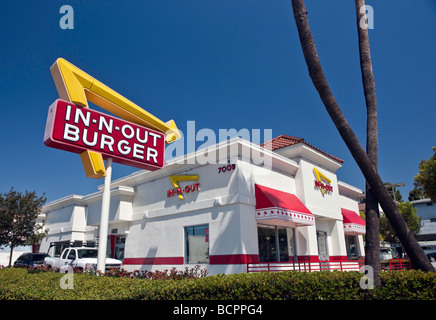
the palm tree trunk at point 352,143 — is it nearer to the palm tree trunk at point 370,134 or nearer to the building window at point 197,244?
the palm tree trunk at point 370,134

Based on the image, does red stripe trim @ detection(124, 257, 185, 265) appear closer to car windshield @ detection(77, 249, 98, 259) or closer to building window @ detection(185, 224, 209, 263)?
building window @ detection(185, 224, 209, 263)

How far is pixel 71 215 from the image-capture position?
88.9 ft

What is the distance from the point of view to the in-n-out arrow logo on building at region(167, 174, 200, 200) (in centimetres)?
1789

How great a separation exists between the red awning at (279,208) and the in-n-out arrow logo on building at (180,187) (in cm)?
350

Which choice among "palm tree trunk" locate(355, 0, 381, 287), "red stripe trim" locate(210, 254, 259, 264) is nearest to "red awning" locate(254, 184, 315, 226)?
"red stripe trim" locate(210, 254, 259, 264)

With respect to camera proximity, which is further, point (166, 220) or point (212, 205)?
point (166, 220)

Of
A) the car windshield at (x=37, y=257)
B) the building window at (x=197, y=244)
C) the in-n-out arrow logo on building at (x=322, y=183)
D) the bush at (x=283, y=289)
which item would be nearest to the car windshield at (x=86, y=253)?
the building window at (x=197, y=244)

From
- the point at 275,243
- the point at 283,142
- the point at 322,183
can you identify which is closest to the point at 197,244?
the point at 275,243

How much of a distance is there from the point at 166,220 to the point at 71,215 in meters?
12.6

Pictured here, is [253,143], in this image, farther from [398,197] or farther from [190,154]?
[398,197]

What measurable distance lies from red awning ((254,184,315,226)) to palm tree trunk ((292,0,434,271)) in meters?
6.70

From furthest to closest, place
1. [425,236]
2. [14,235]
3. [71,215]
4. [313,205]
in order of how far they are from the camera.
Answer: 1. [425,236]
2. [71,215]
3. [14,235]
4. [313,205]
